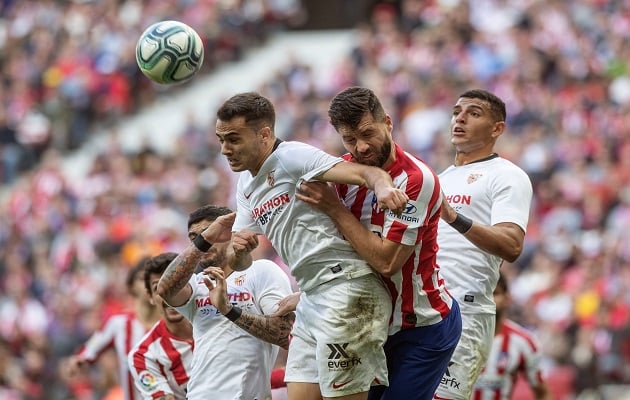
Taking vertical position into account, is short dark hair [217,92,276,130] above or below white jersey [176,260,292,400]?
above

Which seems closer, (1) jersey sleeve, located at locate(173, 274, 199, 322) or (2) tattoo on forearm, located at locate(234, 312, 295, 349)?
(2) tattoo on forearm, located at locate(234, 312, 295, 349)

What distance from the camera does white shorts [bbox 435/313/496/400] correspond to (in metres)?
7.55

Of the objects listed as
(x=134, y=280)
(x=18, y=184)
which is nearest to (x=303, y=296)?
(x=134, y=280)

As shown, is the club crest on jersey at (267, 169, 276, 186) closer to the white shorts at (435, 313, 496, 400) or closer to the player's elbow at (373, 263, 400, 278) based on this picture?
the player's elbow at (373, 263, 400, 278)

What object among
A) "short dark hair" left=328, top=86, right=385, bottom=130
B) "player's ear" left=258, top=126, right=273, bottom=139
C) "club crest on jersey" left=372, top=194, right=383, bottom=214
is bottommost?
"club crest on jersey" left=372, top=194, right=383, bottom=214

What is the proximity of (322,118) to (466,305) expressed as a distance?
11.9 metres

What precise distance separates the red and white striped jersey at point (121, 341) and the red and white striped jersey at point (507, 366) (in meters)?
2.63

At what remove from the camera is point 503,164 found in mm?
7625

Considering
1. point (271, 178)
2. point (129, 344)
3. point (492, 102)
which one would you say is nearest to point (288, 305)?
point (271, 178)

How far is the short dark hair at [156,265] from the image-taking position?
8.35 m

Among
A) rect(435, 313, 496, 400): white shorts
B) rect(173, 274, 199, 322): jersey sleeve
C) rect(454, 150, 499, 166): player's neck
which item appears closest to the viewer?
rect(173, 274, 199, 322): jersey sleeve

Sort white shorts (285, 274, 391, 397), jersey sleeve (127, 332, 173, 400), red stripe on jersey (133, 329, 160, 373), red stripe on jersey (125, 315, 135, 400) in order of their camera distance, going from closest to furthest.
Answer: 1. white shorts (285, 274, 391, 397)
2. jersey sleeve (127, 332, 173, 400)
3. red stripe on jersey (133, 329, 160, 373)
4. red stripe on jersey (125, 315, 135, 400)

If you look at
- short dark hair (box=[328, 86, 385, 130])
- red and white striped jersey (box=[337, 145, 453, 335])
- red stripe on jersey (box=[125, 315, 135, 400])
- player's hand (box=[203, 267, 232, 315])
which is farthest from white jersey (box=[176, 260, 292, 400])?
red stripe on jersey (box=[125, 315, 135, 400])

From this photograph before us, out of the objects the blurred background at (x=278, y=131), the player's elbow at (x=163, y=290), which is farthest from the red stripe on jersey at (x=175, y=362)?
the blurred background at (x=278, y=131)
